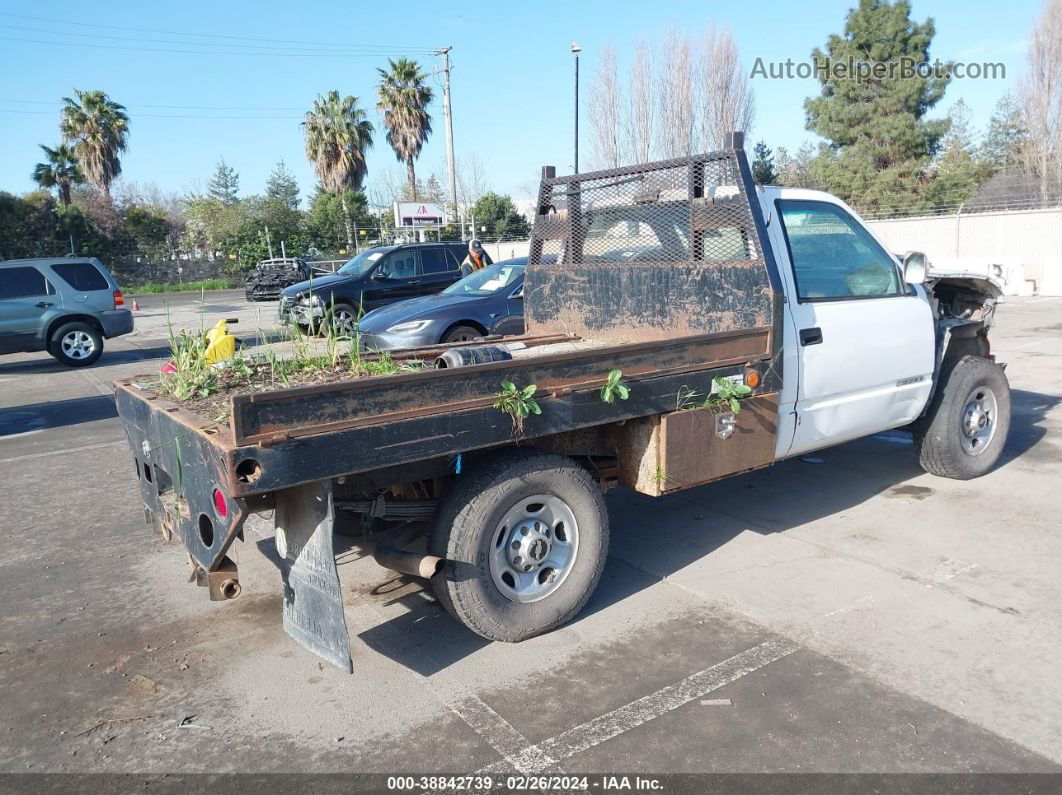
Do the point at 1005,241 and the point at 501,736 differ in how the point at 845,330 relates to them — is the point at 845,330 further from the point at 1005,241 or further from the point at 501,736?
the point at 1005,241

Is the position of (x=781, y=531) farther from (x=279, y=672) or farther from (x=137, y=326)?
(x=137, y=326)

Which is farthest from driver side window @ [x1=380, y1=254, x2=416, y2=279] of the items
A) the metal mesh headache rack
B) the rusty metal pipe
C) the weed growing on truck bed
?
the rusty metal pipe

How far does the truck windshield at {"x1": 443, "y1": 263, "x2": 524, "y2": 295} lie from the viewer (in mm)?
11039

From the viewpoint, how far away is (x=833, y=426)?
16.3 feet

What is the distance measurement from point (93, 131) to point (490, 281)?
37.3 meters

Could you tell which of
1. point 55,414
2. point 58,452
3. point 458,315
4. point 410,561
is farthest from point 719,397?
point 55,414

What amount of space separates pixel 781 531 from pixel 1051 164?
123 feet

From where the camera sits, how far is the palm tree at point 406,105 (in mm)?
41656

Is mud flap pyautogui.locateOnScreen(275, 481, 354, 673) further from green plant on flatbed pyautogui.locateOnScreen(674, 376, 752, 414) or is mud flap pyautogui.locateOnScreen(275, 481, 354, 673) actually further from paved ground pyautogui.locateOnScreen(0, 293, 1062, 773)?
green plant on flatbed pyautogui.locateOnScreen(674, 376, 752, 414)

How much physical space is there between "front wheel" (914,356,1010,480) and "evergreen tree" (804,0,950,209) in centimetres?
3288

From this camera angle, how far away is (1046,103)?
34.4m

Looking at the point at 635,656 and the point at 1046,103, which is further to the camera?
the point at 1046,103

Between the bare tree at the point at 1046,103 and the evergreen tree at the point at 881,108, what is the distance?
10.8ft

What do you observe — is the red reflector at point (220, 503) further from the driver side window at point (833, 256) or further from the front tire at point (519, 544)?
the driver side window at point (833, 256)
